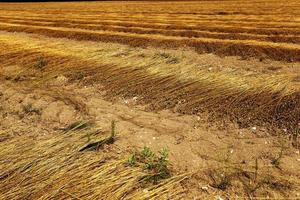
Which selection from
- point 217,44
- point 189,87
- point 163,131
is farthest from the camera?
point 217,44

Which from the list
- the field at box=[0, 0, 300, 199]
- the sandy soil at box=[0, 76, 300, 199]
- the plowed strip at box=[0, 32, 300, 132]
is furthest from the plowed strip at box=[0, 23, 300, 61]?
the sandy soil at box=[0, 76, 300, 199]

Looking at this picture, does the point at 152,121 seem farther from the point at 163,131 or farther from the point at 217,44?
the point at 217,44

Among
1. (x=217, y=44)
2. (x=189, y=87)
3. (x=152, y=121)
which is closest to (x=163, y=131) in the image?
(x=152, y=121)

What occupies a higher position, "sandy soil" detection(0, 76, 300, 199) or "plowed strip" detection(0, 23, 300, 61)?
"plowed strip" detection(0, 23, 300, 61)

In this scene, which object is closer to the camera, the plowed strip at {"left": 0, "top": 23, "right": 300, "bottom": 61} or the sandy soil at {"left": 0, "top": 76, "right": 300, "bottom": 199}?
the sandy soil at {"left": 0, "top": 76, "right": 300, "bottom": 199}

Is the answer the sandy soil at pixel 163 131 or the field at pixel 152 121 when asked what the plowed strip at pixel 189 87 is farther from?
the sandy soil at pixel 163 131

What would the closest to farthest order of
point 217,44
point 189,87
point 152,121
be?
point 152,121, point 189,87, point 217,44

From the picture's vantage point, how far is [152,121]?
Answer: 5.89m

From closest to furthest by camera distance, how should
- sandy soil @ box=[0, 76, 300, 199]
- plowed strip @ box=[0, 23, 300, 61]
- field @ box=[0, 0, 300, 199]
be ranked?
field @ box=[0, 0, 300, 199]
sandy soil @ box=[0, 76, 300, 199]
plowed strip @ box=[0, 23, 300, 61]

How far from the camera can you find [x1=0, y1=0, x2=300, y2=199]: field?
4238 millimetres

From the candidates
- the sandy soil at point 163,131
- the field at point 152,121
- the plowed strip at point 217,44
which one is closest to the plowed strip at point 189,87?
the field at point 152,121

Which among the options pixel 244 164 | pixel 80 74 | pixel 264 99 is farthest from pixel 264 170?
pixel 80 74

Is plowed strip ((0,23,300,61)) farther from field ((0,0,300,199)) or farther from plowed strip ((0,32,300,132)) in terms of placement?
plowed strip ((0,32,300,132))

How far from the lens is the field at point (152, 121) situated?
13.9ft
